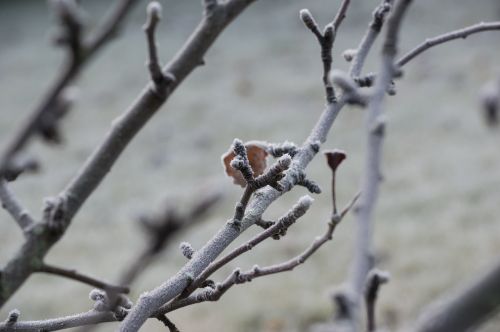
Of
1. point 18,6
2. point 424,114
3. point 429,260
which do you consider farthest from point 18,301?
point 18,6

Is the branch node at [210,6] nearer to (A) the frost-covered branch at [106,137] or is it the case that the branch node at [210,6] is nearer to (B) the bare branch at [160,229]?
(A) the frost-covered branch at [106,137]

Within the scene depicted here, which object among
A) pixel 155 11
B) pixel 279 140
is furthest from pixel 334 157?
pixel 279 140

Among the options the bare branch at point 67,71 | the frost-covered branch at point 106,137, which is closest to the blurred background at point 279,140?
the frost-covered branch at point 106,137

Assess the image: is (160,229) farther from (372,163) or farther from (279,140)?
(279,140)

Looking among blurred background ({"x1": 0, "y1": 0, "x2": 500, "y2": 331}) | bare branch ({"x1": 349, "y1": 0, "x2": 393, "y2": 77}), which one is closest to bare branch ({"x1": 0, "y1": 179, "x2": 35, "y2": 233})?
bare branch ({"x1": 349, "y1": 0, "x2": 393, "y2": 77})

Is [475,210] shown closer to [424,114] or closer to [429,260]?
[429,260]
